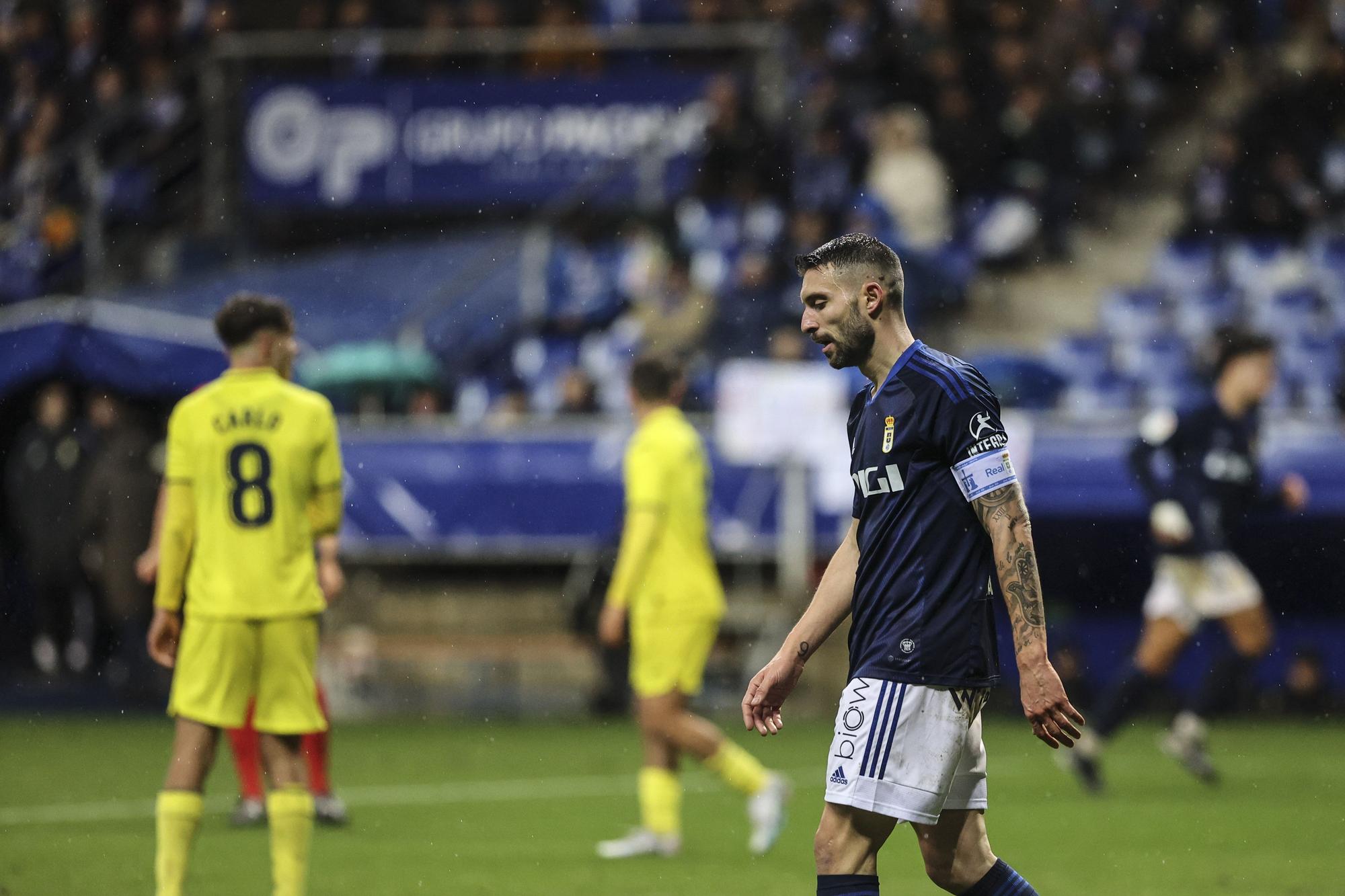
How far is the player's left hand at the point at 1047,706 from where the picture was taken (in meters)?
4.90

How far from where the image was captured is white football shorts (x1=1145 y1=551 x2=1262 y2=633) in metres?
12.1

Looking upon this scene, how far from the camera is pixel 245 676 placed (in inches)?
278

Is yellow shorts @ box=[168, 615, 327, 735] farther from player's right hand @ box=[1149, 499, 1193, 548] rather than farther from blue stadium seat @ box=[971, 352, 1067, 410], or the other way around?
blue stadium seat @ box=[971, 352, 1067, 410]

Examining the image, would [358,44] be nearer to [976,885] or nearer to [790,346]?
[790,346]

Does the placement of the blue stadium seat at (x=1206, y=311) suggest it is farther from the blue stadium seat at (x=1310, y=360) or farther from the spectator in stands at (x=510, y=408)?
the spectator in stands at (x=510, y=408)

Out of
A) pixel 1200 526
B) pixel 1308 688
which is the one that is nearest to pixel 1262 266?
pixel 1308 688

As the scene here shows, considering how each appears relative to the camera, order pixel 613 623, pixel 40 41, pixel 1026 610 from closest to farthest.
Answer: pixel 1026 610
pixel 613 623
pixel 40 41

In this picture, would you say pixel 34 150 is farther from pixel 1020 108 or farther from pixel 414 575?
pixel 1020 108

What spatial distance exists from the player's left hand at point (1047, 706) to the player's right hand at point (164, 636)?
3258 millimetres

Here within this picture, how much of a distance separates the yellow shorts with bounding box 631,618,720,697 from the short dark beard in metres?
4.40

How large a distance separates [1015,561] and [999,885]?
0.89 m

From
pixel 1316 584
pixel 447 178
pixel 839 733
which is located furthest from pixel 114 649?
pixel 839 733

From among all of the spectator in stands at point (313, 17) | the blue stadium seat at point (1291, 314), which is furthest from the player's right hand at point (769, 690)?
the spectator in stands at point (313, 17)

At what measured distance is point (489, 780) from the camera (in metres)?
12.8
